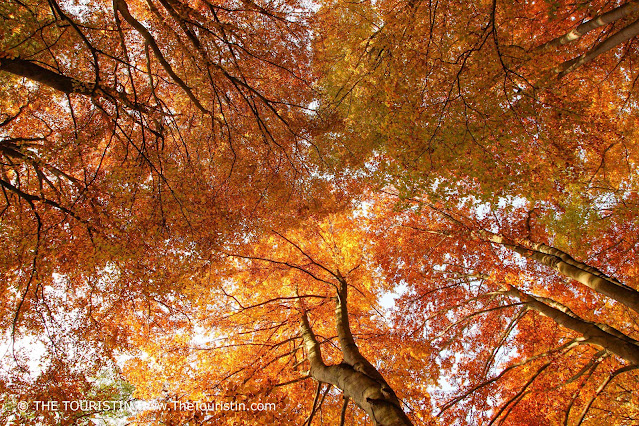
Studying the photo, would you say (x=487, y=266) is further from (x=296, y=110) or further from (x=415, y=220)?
(x=296, y=110)

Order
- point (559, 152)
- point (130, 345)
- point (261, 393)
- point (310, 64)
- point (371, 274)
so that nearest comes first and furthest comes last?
point (261, 393), point (559, 152), point (130, 345), point (310, 64), point (371, 274)

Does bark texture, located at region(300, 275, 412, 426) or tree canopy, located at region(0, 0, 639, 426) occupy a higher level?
tree canopy, located at region(0, 0, 639, 426)

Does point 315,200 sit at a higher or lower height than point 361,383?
higher

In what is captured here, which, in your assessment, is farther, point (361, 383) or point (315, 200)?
point (315, 200)

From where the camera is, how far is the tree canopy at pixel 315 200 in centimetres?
446

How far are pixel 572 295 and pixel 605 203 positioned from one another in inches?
106

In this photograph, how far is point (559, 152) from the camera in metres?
5.56

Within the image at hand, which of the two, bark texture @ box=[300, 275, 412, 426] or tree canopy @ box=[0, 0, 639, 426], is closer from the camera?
bark texture @ box=[300, 275, 412, 426]

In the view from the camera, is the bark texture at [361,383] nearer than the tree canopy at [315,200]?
Yes

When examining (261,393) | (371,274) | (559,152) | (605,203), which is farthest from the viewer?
(371,274)

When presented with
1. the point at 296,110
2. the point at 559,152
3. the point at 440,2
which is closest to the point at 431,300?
the point at 559,152

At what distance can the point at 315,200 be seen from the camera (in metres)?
7.21

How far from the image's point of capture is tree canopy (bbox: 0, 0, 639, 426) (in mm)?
4465

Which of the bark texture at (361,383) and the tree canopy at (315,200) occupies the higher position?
the tree canopy at (315,200)
